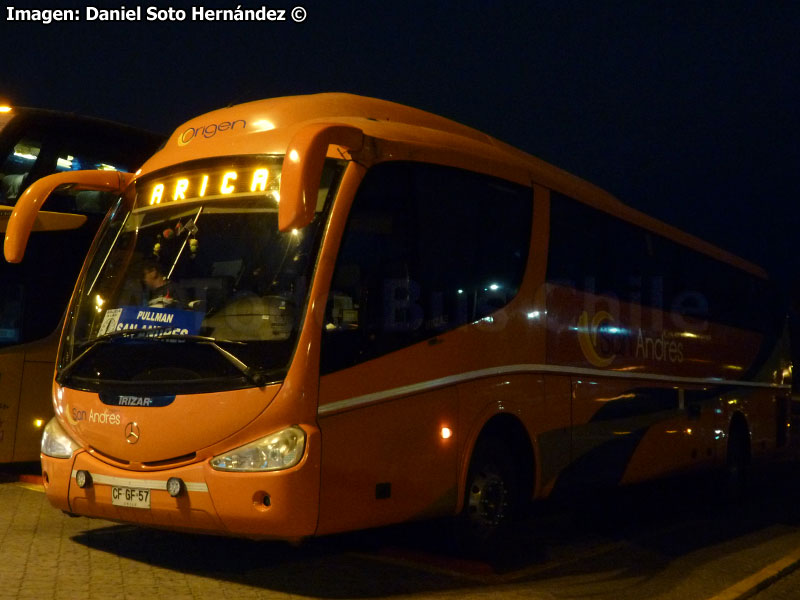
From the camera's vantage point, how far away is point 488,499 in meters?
7.77

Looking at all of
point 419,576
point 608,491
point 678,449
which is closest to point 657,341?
point 678,449

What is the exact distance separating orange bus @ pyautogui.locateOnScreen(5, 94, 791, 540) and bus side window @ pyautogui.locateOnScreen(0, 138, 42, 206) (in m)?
3.41

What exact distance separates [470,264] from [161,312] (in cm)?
248

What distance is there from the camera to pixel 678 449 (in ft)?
38.3

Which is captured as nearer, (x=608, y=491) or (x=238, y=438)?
(x=238, y=438)

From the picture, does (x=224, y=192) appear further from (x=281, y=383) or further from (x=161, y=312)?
(x=281, y=383)

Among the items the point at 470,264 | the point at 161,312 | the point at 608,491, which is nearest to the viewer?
the point at 161,312

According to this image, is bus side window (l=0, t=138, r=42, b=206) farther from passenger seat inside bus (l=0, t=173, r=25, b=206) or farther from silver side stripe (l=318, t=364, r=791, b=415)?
silver side stripe (l=318, t=364, r=791, b=415)

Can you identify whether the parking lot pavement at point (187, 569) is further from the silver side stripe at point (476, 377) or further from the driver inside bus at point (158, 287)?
the driver inside bus at point (158, 287)

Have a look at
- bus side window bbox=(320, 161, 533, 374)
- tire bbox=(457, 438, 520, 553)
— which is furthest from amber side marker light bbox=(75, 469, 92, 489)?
tire bbox=(457, 438, 520, 553)

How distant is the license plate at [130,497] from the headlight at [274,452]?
711 mm

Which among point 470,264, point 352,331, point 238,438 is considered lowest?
point 238,438

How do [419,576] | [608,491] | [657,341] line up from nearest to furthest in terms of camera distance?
[419,576]
[657,341]
[608,491]

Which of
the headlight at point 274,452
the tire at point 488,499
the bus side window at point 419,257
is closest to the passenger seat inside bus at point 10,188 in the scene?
the bus side window at point 419,257
